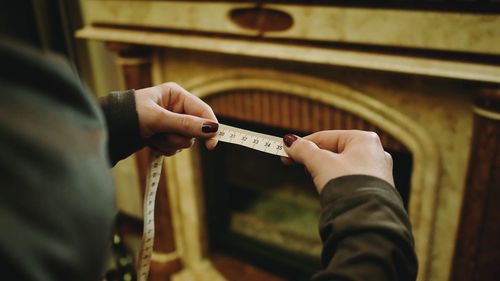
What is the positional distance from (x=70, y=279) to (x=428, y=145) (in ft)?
4.44

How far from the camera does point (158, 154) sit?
1.02 metres

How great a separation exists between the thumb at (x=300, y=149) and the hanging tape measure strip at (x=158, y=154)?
0.03m

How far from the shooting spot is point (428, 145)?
1.49 m

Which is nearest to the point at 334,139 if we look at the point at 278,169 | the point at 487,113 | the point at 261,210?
the point at 487,113

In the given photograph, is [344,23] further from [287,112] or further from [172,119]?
[172,119]

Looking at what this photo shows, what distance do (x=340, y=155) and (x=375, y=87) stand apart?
0.88 meters

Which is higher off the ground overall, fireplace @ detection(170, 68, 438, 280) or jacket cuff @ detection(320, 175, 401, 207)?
jacket cuff @ detection(320, 175, 401, 207)

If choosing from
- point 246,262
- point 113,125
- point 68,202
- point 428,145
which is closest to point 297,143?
point 113,125

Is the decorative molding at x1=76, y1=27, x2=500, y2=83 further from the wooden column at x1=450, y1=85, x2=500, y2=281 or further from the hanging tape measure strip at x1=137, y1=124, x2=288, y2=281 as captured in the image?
the hanging tape measure strip at x1=137, y1=124, x2=288, y2=281

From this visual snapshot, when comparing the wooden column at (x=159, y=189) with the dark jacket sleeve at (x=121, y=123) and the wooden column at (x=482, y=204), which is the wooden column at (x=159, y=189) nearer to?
the dark jacket sleeve at (x=121, y=123)

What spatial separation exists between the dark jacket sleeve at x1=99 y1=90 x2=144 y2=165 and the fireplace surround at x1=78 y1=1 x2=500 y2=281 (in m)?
0.75

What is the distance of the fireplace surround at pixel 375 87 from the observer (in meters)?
1.31

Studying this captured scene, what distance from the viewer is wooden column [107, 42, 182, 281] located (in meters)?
1.98

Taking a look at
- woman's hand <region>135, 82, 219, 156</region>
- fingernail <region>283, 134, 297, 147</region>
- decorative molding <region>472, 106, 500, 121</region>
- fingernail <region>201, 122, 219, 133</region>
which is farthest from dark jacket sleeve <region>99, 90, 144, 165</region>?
decorative molding <region>472, 106, 500, 121</region>
